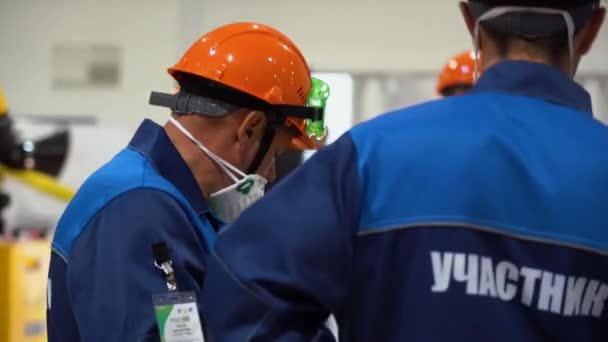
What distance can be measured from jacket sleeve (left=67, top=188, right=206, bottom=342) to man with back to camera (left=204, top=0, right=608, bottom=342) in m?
0.61

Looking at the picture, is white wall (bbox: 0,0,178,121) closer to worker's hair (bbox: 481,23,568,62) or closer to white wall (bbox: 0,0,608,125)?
white wall (bbox: 0,0,608,125)

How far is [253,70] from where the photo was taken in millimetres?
2270

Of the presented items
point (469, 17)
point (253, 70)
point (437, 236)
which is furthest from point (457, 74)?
point (437, 236)

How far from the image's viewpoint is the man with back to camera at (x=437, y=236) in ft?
3.91

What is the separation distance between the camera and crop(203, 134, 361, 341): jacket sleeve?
120cm

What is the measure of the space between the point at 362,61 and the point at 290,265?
663 cm

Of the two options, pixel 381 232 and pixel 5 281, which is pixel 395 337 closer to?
pixel 381 232

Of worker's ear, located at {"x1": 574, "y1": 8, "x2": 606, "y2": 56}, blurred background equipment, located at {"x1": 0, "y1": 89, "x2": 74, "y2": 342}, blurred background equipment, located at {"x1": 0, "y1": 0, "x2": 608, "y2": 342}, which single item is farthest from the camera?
blurred background equipment, located at {"x1": 0, "y1": 0, "x2": 608, "y2": 342}

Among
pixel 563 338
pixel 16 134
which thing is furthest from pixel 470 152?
pixel 16 134

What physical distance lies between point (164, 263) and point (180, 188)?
28cm

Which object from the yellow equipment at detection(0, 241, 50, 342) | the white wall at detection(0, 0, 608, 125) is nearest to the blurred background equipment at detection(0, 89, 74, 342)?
the yellow equipment at detection(0, 241, 50, 342)

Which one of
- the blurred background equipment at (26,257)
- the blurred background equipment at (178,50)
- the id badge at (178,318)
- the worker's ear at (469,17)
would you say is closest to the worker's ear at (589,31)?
the worker's ear at (469,17)

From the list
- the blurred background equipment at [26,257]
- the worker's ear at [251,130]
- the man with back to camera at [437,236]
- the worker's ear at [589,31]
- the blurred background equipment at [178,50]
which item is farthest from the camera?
the blurred background equipment at [178,50]

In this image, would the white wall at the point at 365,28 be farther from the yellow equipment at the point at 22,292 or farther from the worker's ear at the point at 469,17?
the worker's ear at the point at 469,17
